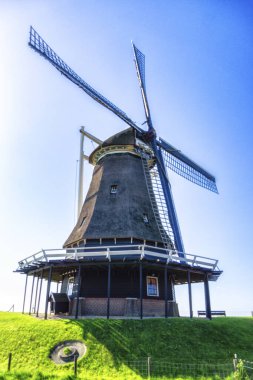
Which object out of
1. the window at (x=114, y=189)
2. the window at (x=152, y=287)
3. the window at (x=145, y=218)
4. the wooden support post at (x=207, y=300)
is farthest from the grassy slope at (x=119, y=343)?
the window at (x=114, y=189)

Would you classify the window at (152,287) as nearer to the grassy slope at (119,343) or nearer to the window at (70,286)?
the grassy slope at (119,343)

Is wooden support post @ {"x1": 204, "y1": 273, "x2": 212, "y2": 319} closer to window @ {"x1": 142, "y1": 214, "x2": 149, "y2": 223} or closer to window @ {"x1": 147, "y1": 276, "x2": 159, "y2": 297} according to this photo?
window @ {"x1": 147, "y1": 276, "x2": 159, "y2": 297}

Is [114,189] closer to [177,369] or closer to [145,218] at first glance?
[145,218]

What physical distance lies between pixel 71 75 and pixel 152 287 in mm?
14870

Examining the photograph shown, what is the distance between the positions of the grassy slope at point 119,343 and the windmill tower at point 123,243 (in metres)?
1.60

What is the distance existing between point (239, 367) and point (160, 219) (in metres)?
11.9

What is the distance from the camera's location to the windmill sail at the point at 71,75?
2008 centimetres

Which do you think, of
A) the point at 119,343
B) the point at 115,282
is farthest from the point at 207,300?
the point at 119,343

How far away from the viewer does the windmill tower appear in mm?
17359

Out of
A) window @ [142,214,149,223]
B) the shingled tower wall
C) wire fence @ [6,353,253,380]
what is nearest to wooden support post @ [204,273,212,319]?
the shingled tower wall

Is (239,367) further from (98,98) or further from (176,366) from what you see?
(98,98)

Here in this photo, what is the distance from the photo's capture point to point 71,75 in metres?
21.9

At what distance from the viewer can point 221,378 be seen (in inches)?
420

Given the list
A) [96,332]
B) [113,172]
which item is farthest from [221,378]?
[113,172]
